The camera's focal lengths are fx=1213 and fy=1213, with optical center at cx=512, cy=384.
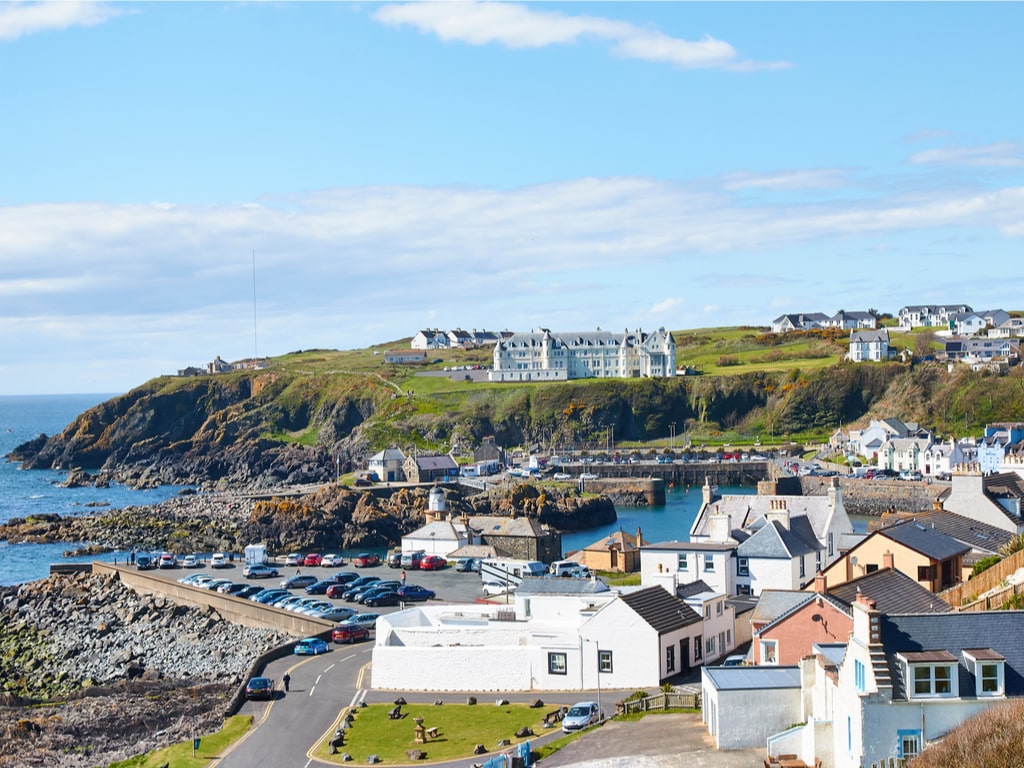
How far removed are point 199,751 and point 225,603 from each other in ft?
77.0

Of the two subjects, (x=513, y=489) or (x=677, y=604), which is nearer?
(x=677, y=604)

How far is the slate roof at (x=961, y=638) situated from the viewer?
A: 22.9 m

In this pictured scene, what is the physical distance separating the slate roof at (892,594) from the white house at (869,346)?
153701 millimetres

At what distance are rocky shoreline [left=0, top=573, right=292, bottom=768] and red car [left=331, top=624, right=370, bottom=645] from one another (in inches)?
150

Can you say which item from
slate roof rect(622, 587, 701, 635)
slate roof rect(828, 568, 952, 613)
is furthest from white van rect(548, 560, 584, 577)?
slate roof rect(828, 568, 952, 613)

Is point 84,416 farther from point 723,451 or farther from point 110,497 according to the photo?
point 723,451

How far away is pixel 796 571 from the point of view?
4659 centimetres

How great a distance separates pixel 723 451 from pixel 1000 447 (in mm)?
42454

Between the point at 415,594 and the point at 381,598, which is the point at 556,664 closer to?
the point at 381,598

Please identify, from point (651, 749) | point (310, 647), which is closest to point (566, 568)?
point (310, 647)

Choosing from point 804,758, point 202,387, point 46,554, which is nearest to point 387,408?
point 202,387

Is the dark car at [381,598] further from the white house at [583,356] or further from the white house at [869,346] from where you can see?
the white house at [869,346]

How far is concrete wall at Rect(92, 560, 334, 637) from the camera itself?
163 ft

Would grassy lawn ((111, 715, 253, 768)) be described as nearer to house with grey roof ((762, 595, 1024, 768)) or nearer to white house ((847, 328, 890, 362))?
house with grey roof ((762, 595, 1024, 768))
